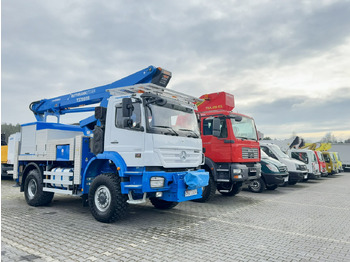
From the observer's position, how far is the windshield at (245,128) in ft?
28.5

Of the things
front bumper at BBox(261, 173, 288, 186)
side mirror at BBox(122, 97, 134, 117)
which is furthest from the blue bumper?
front bumper at BBox(261, 173, 288, 186)

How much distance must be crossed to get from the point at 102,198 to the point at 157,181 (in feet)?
4.56

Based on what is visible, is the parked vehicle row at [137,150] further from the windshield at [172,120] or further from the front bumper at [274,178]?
the front bumper at [274,178]

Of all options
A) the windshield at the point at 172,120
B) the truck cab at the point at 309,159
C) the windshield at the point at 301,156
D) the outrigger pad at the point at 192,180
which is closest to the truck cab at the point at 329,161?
the truck cab at the point at 309,159

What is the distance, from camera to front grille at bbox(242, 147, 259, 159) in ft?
28.4

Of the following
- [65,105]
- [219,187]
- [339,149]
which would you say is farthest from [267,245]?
[339,149]

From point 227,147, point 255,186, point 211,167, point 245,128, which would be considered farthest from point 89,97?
point 255,186

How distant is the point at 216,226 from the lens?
19.2ft

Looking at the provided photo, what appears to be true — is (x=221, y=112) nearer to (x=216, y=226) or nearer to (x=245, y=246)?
(x=216, y=226)

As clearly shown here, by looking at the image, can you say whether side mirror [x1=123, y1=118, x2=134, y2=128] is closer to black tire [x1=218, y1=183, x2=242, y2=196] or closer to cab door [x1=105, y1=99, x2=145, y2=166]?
cab door [x1=105, y1=99, x2=145, y2=166]

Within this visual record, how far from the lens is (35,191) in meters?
7.73

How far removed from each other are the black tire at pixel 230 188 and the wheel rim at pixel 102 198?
4516 millimetres

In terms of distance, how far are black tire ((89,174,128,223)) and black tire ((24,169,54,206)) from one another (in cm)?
232

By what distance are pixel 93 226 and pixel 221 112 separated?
5.13 m
